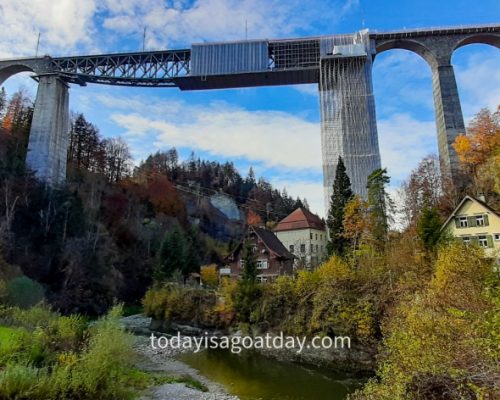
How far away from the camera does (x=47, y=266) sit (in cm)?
2803

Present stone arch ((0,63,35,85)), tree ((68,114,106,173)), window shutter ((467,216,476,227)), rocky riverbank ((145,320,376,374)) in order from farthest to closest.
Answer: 1. tree ((68,114,106,173))
2. stone arch ((0,63,35,85))
3. window shutter ((467,216,476,227))
4. rocky riverbank ((145,320,376,374))

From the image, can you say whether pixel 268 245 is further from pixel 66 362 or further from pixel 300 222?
pixel 66 362

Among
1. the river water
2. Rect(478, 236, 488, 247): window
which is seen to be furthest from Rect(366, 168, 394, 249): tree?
the river water

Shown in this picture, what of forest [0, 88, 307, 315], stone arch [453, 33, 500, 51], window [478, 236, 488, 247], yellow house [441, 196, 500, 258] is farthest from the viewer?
stone arch [453, 33, 500, 51]

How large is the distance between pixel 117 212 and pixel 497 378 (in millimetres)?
43080

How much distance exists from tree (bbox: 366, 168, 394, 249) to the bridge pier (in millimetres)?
5234

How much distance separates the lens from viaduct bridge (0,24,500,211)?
32.4 metres

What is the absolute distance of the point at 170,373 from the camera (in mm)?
15430

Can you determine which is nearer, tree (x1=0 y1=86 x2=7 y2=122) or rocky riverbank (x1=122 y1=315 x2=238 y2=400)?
rocky riverbank (x1=122 y1=315 x2=238 y2=400)

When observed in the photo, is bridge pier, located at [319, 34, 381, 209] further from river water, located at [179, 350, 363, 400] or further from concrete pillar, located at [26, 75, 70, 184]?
concrete pillar, located at [26, 75, 70, 184]

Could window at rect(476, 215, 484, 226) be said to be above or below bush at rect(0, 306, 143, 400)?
above

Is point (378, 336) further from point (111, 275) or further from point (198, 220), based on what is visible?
point (198, 220)

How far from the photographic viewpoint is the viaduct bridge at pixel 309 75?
3244cm

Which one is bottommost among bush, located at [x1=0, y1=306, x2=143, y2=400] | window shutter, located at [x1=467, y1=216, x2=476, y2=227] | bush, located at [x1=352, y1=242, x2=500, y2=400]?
bush, located at [x1=0, y1=306, x2=143, y2=400]
